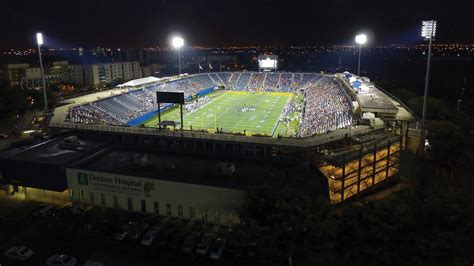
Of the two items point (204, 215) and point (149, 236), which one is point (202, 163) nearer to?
point (204, 215)

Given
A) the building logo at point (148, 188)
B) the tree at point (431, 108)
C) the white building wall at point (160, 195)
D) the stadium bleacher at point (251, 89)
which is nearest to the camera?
the white building wall at point (160, 195)

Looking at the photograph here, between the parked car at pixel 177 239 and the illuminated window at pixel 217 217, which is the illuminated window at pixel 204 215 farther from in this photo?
the parked car at pixel 177 239

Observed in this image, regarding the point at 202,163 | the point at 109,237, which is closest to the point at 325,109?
the point at 202,163

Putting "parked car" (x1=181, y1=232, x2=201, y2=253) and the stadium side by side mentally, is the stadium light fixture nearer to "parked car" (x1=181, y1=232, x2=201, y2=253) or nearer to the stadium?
the stadium

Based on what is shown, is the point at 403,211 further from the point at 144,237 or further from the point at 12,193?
the point at 12,193

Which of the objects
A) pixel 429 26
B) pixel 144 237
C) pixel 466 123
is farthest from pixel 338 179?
pixel 466 123

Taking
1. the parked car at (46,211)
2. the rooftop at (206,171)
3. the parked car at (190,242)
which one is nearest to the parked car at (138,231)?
the parked car at (190,242)
